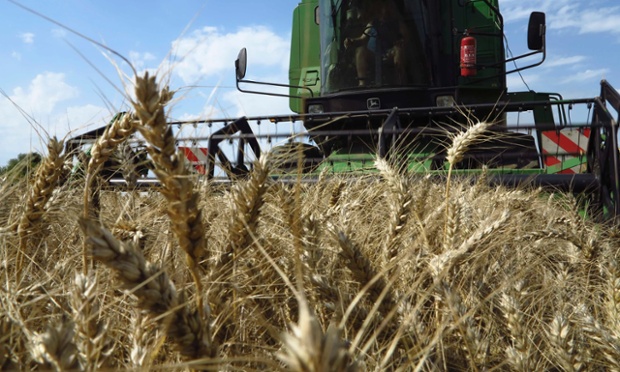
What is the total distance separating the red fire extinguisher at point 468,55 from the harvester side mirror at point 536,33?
1.56ft

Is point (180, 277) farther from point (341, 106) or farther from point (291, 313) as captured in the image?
point (341, 106)

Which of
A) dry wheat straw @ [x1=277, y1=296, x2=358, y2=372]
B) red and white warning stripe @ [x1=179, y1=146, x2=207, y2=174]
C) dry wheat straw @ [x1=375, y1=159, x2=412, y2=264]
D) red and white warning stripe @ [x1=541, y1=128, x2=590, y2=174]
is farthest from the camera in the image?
red and white warning stripe @ [x1=541, y1=128, x2=590, y2=174]

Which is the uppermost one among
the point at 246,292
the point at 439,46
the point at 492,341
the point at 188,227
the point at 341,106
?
the point at 439,46

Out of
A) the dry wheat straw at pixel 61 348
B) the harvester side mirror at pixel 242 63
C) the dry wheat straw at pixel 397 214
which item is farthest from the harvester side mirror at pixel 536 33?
the dry wheat straw at pixel 61 348

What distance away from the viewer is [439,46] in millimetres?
5477

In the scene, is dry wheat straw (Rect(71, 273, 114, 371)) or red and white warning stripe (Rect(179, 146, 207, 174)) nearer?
dry wheat straw (Rect(71, 273, 114, 371))

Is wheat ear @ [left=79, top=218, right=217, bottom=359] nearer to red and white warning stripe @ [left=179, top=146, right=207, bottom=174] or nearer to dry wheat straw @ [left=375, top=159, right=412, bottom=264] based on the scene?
red and white warning stripe @ [left=179, top=146, right=207, bottom=174]

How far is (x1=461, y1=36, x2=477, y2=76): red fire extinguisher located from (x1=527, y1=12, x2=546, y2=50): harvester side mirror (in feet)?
1.56

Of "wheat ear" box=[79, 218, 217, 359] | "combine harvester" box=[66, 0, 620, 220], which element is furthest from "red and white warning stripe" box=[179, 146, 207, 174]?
"combine harvester" box=[66, 0, 620, 220]

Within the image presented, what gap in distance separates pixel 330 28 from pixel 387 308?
16.5 ft

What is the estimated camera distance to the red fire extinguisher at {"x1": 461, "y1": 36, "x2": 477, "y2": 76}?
5.12 meters

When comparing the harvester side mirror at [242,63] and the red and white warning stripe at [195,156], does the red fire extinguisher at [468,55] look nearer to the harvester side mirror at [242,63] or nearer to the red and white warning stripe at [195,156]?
the harvester side mirror at [242,63]

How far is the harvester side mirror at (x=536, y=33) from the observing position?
16.3 feet

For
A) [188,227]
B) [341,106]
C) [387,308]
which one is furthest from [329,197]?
[341,106]
